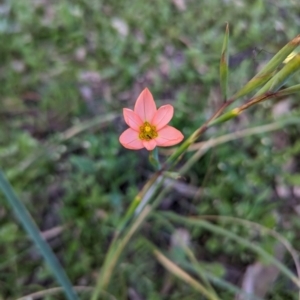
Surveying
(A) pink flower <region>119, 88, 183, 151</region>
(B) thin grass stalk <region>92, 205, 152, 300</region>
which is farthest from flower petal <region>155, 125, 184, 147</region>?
(B) thin grass stalk <region>92, 205, 152, 300</region>

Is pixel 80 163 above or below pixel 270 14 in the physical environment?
below

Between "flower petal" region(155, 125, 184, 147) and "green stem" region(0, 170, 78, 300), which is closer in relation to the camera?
"flower petal" region(155, 125, 184, 147)

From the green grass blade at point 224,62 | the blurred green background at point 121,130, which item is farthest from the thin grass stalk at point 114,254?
the green grass blade at point 224,62

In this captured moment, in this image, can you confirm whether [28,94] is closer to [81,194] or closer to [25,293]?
[81,194]

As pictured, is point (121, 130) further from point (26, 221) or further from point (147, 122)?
point (147, 122)

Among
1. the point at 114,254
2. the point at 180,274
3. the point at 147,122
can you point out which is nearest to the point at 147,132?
the point at 147,122

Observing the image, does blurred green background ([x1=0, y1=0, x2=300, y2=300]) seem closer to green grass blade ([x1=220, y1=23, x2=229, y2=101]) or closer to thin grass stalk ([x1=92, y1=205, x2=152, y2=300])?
thin grass stalk ([x1=92, y1=205, x2=152, y2=300])

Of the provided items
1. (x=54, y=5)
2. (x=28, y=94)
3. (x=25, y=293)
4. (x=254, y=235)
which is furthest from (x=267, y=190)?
(x=54, y=5)
